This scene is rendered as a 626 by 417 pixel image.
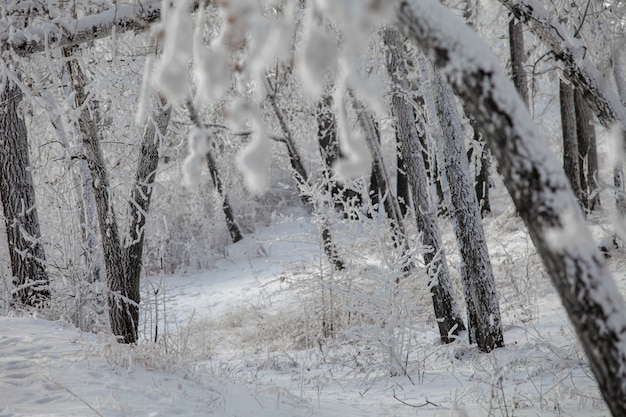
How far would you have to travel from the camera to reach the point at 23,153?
7.16m

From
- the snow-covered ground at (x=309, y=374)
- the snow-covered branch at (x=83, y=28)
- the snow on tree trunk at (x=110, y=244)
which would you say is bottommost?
the snow-covered ground at (x=309, y=374)

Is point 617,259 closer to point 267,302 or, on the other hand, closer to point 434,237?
point 434,237

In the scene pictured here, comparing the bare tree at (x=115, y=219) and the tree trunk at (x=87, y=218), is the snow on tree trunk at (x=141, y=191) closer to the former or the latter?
the bare tree at (x=115, y=219)

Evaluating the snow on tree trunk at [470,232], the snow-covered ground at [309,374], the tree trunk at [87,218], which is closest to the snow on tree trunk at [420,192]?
the snow-covered ground at [309,374]

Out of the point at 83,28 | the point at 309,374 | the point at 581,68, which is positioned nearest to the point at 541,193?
the point at 581,68

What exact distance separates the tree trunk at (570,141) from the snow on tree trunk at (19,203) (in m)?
9.23

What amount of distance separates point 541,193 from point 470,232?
3847mm

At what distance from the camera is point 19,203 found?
A: 7.15 m

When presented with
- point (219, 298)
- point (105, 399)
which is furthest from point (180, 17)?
point (219, 298)

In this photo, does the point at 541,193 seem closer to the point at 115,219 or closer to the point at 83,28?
the point at 83,28

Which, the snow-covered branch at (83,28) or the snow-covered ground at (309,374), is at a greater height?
the snow-covered branch at (83,28)

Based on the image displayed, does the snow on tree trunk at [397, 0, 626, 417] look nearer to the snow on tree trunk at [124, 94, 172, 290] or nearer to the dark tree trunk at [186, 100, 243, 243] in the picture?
the snow on tree trunk at [124, 94, 172, 290]

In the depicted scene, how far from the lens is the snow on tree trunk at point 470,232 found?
17.9 ft

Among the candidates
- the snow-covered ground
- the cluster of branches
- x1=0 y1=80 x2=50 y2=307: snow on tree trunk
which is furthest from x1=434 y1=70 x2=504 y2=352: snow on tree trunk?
x1=0 y1=80 x2=50 y2=307: snow on tree trunk
